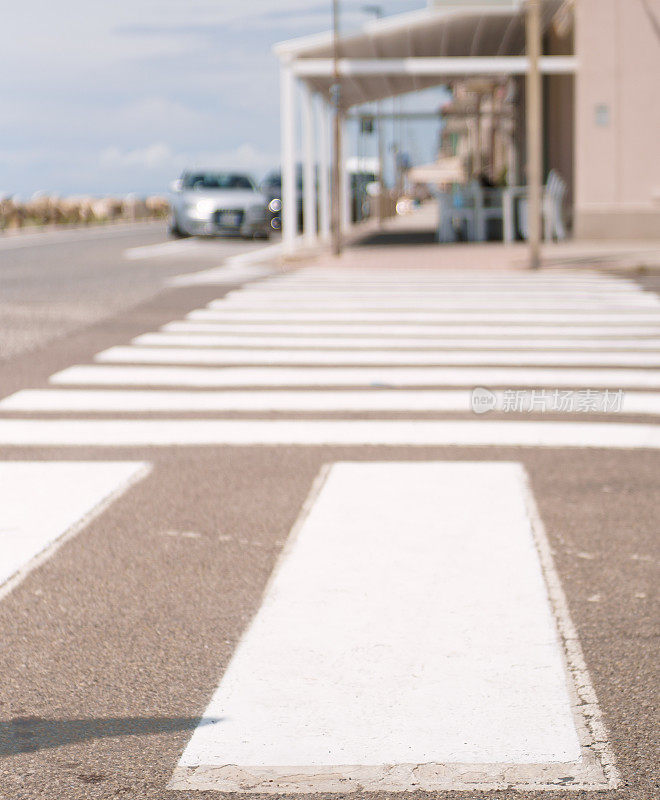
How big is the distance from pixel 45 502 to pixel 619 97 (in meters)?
19.2

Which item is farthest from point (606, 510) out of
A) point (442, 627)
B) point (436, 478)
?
point (442, 627)

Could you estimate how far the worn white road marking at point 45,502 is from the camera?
4.28 m

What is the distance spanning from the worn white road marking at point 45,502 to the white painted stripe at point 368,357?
334 cm

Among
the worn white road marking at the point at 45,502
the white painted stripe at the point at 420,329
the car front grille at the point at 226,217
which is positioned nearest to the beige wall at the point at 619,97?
the car front grille at the point at 226,217

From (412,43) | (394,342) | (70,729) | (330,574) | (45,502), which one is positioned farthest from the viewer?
(412,43)

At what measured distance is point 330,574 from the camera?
13.2 ft

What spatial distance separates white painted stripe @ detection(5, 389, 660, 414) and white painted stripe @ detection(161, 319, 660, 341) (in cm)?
275

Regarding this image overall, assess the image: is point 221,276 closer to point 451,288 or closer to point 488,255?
point 451,288

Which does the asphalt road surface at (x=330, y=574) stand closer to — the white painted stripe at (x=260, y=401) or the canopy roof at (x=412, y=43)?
the white painted stripe at (x=260, y=401)

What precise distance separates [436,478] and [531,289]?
9044 millimetres

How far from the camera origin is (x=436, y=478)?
541 centimetres

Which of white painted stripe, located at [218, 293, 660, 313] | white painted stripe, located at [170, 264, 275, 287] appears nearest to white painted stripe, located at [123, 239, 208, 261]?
white painted stripe, located at [170, 264, 275, 287]

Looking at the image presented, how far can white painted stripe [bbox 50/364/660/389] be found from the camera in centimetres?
792

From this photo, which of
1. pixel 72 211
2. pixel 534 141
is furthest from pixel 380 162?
pixel 534 141
